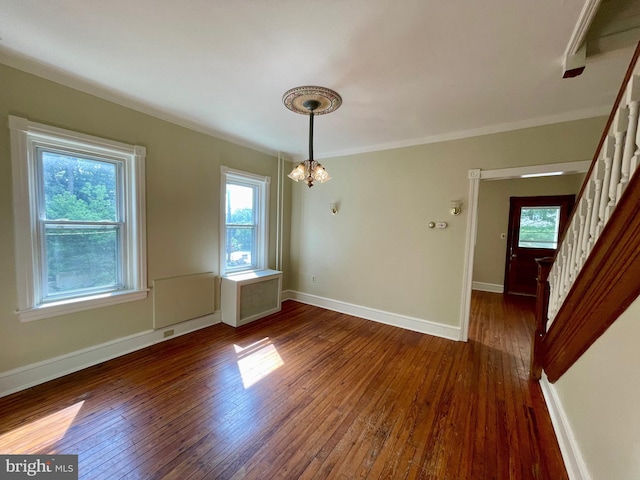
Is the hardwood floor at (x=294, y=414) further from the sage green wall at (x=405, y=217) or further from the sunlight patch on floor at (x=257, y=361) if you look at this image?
the sage green wall at (x=405, y=217)

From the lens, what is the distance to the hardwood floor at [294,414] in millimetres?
1531

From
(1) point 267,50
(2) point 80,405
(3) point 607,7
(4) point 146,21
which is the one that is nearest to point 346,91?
(1) point 267,50

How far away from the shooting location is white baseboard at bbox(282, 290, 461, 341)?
11.0ft

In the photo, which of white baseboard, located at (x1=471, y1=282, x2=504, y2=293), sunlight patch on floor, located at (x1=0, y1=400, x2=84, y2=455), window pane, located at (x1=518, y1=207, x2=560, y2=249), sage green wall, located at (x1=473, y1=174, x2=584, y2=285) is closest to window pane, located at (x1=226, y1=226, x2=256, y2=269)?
sunlight patch on floor, located at (x1=0, y1=400, x2=84, y2=455)

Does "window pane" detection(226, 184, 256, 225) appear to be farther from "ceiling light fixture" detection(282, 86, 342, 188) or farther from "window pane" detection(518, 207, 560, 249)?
"window pane" detection(518, 207, 560, 249)

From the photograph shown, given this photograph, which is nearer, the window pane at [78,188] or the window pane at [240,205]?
the window pane at [78,188]

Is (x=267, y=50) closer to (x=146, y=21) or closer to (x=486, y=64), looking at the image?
(x=146, y=21)

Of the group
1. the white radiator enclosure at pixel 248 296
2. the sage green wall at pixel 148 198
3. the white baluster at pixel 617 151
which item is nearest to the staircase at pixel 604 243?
the white baluster at pixel 617 151

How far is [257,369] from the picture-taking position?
252 centimetres

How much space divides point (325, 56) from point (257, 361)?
283 cm

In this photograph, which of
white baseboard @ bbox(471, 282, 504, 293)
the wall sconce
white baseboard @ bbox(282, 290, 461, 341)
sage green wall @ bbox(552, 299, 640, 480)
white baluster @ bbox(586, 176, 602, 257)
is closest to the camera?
sage green wall @ bbox(552, 299, 640, 480)

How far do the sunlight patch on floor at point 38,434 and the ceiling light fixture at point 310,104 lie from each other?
2522 mm

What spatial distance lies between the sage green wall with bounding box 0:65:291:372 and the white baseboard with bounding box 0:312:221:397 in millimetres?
55

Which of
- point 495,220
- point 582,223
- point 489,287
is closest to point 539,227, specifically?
point 495,220
